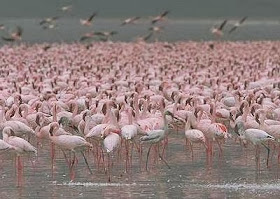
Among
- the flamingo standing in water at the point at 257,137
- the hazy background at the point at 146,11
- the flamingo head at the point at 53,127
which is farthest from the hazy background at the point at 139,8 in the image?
the flamingo head at the point at 53,127

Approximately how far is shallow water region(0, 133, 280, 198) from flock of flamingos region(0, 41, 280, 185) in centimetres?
16

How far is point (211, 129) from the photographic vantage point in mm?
14164

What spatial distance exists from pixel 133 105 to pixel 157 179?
3.04 meters

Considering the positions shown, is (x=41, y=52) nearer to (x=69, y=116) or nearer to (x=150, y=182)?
(x=69, y=116)

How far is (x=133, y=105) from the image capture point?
52.2 feet

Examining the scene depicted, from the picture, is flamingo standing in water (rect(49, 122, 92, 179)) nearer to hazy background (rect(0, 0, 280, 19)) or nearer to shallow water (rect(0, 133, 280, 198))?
shallow water (rect(0, 133, 280, 198))

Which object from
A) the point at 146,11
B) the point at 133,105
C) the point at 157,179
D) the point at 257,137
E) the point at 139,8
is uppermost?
the point at 139,8

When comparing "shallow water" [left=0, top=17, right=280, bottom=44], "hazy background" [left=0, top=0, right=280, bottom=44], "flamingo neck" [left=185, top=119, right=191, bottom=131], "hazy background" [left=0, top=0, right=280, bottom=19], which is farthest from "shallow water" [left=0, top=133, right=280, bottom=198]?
"hazy background" [left=0, top=0, right=280, bottom=19]

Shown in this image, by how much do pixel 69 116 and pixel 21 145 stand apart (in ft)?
8.70

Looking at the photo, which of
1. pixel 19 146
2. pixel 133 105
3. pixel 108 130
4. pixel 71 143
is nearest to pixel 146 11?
pixel 133 105

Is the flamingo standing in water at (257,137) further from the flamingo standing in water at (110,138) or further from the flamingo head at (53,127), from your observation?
the flamingo head at (53,127)

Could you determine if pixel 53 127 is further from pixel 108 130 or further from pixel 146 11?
pixel 146 11

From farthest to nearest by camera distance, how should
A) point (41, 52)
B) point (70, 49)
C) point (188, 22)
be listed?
point (188, 22), point (70, 49), point (41, 52)

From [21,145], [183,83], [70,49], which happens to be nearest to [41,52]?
[70,49]
